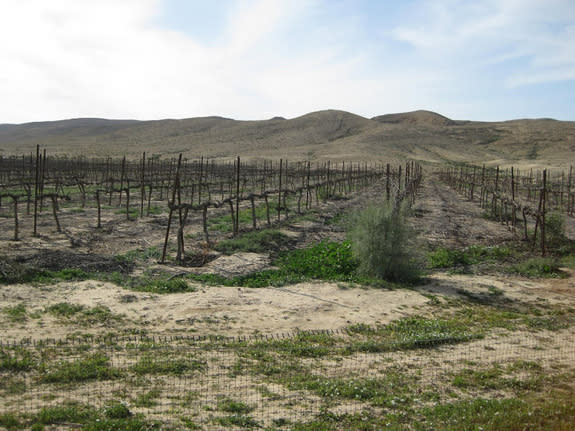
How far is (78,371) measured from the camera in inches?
227

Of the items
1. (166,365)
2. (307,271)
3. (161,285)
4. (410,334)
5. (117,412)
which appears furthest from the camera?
(307,271)

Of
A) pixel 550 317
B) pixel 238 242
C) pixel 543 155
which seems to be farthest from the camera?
pixel 543 155

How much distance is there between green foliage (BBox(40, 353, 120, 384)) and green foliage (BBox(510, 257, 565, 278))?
12.1 meters

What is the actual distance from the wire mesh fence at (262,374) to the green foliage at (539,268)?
228 inches

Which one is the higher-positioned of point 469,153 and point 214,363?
point 469,153

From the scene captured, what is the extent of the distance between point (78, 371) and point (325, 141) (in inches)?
3972

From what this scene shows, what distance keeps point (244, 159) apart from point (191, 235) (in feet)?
200

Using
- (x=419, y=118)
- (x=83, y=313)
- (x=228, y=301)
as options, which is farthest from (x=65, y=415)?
(x=419, y=118)

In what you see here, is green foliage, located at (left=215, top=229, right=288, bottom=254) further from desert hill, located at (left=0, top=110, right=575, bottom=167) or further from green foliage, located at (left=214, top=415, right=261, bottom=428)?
desert hill, located at (left=0, top=110, right=575, bottom=167)

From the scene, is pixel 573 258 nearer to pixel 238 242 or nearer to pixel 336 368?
pixel 238 242

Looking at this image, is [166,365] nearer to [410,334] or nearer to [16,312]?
[16,312]

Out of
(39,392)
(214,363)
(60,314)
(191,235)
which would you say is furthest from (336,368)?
(191,235)

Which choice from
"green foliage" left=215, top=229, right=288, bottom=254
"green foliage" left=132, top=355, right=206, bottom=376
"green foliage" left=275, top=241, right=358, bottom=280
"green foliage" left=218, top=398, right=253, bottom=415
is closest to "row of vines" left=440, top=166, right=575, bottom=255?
"green foliage" left=275, top=241, right=358, bottom=280

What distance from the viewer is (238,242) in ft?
50.1
